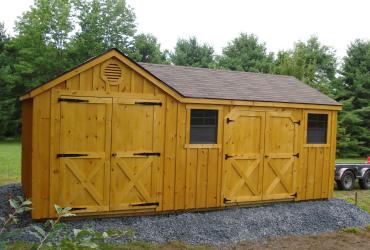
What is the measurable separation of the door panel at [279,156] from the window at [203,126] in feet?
5.02

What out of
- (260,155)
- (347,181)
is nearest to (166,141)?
(260,155)

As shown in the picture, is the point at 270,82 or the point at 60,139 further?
the point at 270,82

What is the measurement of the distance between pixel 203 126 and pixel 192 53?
30.4 meters

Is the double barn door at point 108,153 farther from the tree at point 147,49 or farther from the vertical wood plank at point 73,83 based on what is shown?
the tree at point 147,49

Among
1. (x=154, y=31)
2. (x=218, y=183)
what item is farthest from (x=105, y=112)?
(x=154, y=31)

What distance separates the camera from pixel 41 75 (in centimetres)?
3728

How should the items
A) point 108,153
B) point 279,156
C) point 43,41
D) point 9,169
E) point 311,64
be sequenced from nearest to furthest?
point 108,153, point 279,156, point 9,169, point 311,64, point 43,41

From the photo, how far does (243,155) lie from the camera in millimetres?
10039

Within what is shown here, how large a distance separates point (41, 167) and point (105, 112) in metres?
1.65

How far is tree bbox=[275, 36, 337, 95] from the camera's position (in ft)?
97.7

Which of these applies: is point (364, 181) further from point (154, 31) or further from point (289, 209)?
point (154, 31)

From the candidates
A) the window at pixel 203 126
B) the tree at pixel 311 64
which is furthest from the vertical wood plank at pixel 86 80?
the tree at pixel 311 64

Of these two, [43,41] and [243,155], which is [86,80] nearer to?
[243,155]

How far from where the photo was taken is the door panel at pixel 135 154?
861cm
